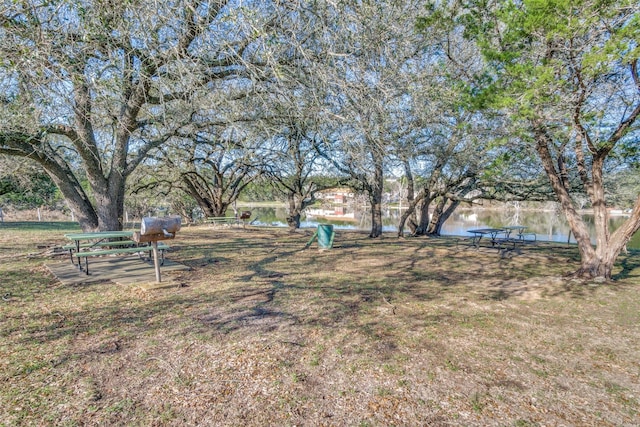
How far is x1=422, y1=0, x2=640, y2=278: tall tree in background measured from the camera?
4629 millimetres

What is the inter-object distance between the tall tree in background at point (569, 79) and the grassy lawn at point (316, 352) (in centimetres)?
149

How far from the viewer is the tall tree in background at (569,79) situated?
4629mm

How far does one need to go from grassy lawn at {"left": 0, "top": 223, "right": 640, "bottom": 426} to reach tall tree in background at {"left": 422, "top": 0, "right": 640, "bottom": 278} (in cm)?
149

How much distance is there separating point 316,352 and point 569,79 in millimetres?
6297

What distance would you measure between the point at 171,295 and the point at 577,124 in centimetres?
691

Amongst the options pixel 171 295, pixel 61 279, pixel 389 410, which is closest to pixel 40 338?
pixel 171 295

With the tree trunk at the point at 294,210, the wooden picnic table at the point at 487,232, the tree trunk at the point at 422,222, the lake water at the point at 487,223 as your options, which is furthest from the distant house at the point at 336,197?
the wooden picnic table at the point at 487,232

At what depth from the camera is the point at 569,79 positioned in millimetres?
5645

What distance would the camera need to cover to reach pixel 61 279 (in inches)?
199

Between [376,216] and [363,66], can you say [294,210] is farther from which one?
[363,66]

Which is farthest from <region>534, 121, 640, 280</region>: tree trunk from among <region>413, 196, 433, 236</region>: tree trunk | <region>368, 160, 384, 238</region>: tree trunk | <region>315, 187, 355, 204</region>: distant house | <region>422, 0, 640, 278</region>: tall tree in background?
<region>315, 187, 355, 204</region>: distant house

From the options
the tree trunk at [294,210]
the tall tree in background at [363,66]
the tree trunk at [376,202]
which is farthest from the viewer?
the tree trunk at [294,210]

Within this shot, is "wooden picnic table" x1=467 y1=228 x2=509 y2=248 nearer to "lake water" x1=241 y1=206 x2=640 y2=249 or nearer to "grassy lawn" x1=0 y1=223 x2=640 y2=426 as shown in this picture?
"grassy lawn" x1=0 y1=223 x2=640 y2=426

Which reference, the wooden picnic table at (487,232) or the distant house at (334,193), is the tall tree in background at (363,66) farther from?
the distant house at (334,193)
